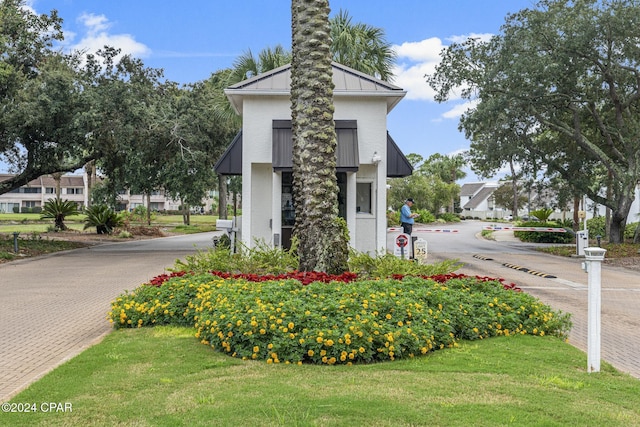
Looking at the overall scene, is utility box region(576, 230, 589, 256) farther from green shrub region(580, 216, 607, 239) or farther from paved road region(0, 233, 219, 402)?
paved road region(0, 233, 219, 402)

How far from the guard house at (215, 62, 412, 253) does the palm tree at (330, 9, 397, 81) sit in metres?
9.47

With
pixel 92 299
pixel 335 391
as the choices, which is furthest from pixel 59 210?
pixel 335 391

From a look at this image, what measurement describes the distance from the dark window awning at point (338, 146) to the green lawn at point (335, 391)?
8423mm

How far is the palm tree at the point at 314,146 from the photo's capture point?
893 centimetres

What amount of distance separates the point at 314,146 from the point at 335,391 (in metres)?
4.89

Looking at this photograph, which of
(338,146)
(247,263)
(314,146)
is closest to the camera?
(314,146)

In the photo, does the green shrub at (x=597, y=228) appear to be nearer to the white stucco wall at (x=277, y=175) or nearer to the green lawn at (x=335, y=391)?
the white stucco wall at (x=277, y=175)

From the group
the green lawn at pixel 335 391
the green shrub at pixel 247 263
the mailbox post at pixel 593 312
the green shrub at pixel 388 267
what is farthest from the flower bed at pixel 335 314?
the mailbox post at pixel 593 312

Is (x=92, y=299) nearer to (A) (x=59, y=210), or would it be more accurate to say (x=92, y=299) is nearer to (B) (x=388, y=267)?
(B) (x=388, y=267)

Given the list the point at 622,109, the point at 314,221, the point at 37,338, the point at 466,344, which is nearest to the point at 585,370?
the point at 466,344

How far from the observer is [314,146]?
8.99 m

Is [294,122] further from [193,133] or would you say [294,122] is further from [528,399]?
[193,133]

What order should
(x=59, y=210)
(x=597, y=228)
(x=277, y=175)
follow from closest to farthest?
(x=277, y=175), (x=59, y=210), (x=597, y=228)

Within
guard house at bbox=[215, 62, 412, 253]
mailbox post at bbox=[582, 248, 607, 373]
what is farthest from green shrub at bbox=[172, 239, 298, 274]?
mailbox post at bbox=[582, 248, 607, 373]
